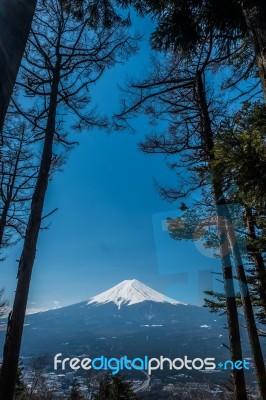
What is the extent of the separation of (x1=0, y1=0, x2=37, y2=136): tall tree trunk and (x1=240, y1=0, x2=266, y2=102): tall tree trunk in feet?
6.67

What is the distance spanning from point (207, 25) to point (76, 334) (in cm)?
19170

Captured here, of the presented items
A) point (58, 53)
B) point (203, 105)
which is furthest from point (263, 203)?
point (58, 53)

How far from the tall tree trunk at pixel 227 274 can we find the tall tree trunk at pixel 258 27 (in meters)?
2.40

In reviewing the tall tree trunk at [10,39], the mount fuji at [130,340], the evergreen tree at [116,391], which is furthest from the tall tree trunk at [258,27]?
the mount fuji at [130,340]

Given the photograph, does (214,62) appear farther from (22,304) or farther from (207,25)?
(22,304)

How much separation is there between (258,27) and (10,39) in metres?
2.25

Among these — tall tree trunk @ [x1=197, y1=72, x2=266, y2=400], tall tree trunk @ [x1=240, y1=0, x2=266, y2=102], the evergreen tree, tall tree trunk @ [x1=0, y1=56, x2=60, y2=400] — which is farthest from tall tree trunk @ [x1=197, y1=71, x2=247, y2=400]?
the evergreen tree

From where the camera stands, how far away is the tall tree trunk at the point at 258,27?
245 cm

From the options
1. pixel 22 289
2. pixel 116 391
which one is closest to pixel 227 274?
pixel 22 289

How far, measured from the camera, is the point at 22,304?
458cm

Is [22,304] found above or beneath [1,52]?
beneath

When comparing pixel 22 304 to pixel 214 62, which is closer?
pixel 22 304

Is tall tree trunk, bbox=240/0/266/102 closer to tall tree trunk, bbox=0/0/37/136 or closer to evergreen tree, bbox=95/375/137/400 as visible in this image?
tall tree trunk, bbox=0/0/37/136

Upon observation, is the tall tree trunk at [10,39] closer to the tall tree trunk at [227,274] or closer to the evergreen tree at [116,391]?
the tall tree trunk at [227,274]
